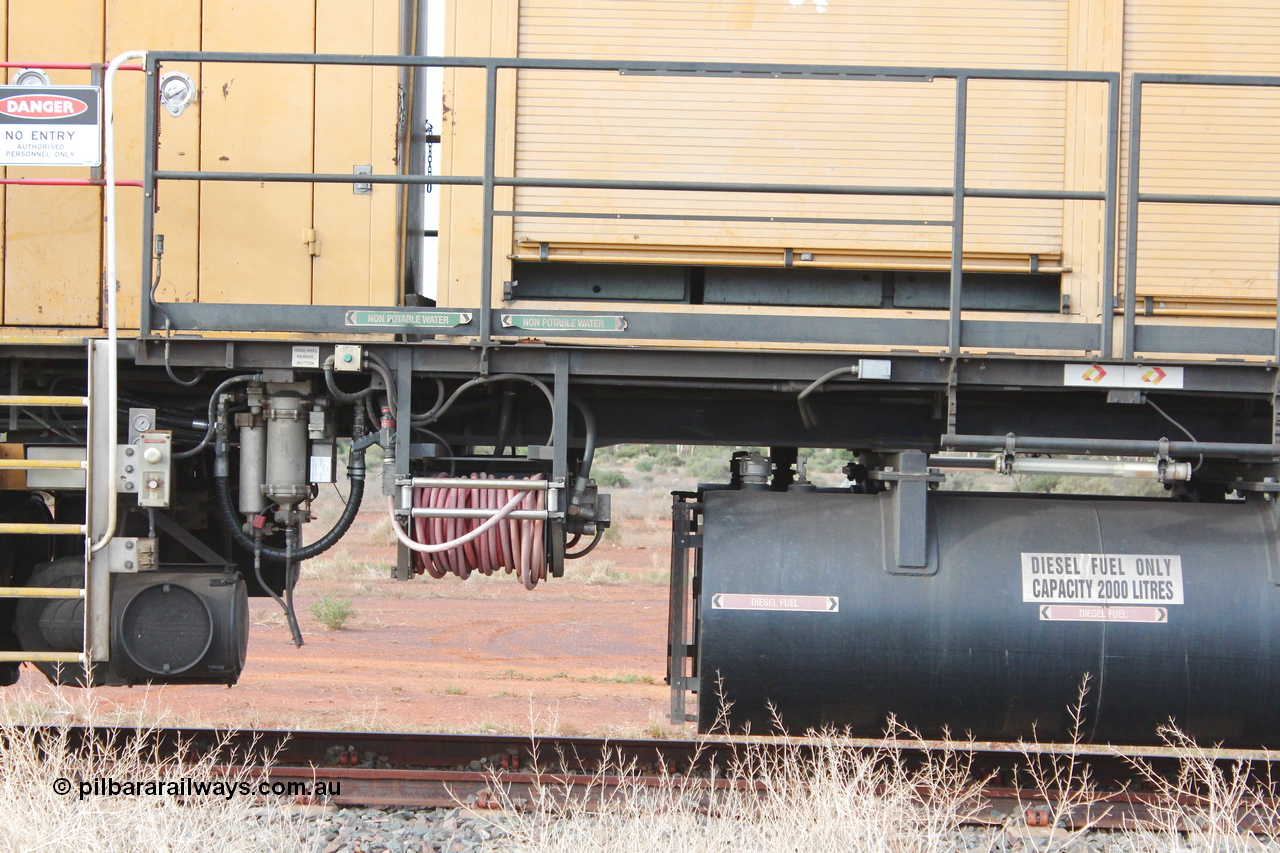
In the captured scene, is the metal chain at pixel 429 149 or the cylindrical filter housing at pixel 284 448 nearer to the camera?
the cylindrical filter housing at pixel 284 448

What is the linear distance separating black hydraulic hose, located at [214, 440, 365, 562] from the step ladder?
1.58ft

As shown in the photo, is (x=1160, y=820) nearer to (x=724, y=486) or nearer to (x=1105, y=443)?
(x=1105, y=443)

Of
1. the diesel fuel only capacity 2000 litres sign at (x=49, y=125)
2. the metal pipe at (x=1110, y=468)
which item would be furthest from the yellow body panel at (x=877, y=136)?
the diesel fuel only capacity 2000 litres sign at (x=49, y=125)

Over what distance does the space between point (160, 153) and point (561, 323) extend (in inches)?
88.0

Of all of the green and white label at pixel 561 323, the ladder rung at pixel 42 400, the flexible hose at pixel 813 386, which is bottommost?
the ladder rung at pixel 42 400

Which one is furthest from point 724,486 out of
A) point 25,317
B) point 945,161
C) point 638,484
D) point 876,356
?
point 638,484

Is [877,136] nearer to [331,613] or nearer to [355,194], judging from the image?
[355,194]

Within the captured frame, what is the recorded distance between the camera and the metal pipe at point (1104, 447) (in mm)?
4098

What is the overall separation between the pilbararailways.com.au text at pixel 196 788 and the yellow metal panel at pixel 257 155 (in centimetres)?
227

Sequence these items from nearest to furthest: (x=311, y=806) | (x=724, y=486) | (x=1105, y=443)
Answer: (x=1105, y=443)
(x=311, y=806)
(x=724, y=486)

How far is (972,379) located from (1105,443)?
0.62 metres

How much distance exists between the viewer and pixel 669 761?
5.25 meters

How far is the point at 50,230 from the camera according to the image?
4645 mm

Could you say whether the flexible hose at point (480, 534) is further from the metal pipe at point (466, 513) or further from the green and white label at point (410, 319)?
the green and white label at point (410, 319)
